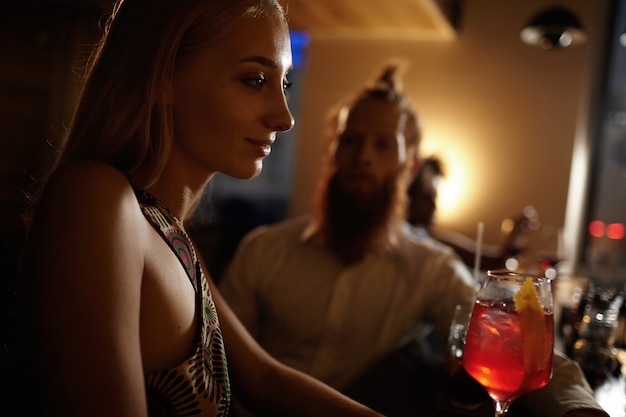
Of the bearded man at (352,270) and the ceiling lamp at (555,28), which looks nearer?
the bearded man at (352,270)

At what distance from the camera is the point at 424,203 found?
3.88 metres

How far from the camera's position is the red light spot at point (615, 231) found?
430 centimetres

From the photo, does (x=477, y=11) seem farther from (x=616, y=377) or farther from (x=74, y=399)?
(x=74, y=399)

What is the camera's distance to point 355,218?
196cm

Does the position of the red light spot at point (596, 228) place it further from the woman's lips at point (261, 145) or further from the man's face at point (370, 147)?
the woman's lips at point (261, 145)

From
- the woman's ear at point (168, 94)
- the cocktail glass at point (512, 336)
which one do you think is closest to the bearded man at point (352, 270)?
the cocktail glass at point (512, 336)

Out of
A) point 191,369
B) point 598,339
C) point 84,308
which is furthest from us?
point 598,339

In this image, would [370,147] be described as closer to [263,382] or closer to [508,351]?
[263,382]

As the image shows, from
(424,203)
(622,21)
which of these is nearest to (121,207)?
(424,203)

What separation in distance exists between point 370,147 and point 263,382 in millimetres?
1058

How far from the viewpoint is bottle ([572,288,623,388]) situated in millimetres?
1438

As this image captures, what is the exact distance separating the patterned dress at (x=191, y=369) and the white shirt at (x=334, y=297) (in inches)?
37.6

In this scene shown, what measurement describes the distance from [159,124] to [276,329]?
3.74 ft

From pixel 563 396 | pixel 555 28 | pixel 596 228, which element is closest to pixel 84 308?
pixel 563 396
